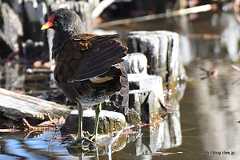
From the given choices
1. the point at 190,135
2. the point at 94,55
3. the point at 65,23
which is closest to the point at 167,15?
the point at 190,135

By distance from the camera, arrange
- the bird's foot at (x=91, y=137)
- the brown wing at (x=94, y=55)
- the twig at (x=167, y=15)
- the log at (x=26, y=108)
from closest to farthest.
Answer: the brown wing at (x=94, y=55), the bird's foot at (x=91, y=137), the log at (x=26, y=108), the twig at (x=167, y=15)

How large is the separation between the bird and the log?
1.05 metres

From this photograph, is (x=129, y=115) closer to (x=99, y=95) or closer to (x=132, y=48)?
(x=99, y=95)

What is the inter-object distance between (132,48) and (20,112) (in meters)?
2.47

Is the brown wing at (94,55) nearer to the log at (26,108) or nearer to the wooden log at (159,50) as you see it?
the log at (26,108)

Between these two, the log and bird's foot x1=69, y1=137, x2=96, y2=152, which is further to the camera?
the log

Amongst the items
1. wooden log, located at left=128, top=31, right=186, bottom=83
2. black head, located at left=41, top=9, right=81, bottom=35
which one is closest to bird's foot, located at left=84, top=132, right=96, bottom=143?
black head, located at left=41, top=9, right=81, bottom=35

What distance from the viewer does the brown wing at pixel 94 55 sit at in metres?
5.74

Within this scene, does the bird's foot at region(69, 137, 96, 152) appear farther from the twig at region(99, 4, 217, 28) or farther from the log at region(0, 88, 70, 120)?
the twig at region(99, 4, 217, 28)

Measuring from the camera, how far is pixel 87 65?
5824 mm

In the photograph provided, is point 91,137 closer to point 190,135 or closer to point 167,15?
point 190,135

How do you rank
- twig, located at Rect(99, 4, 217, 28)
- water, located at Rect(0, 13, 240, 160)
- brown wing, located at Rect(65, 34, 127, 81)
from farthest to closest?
twig, located at Rect(99, 4, 217, 28) → water, located at Rect(0, 13, 240, 160) → brown wing, located at Rect(65, 34, 127, 81)

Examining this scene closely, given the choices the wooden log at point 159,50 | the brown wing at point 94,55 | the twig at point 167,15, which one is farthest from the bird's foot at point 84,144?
the twig at point 167,15

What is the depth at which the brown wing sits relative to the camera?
5.74m
